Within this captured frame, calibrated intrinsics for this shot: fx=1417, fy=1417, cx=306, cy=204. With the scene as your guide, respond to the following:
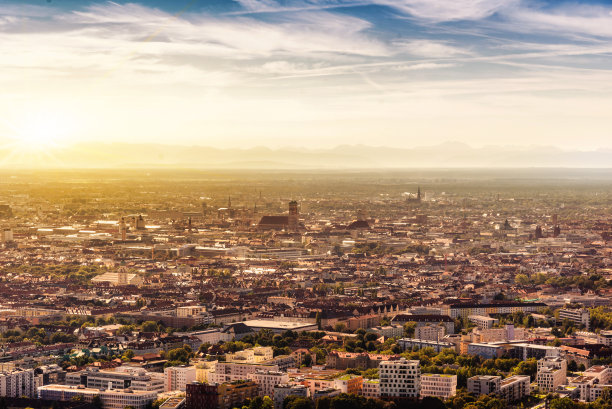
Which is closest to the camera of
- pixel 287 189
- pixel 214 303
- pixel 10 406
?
pixel 10 406

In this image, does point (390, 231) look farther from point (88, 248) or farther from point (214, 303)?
point (214, 303)

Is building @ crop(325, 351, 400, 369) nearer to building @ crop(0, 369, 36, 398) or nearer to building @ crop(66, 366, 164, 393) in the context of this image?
building @ crop(66, 366, 164, 393)

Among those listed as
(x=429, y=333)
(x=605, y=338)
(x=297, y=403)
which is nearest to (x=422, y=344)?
(x=429, y=333)

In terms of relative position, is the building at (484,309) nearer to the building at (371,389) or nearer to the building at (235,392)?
the building at (371,389)

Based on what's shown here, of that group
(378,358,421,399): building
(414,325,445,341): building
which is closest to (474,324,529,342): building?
(414,325,445,341): building

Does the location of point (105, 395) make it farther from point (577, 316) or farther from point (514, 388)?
point (577, 316)

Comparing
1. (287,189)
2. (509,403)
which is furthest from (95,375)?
(287,189)
